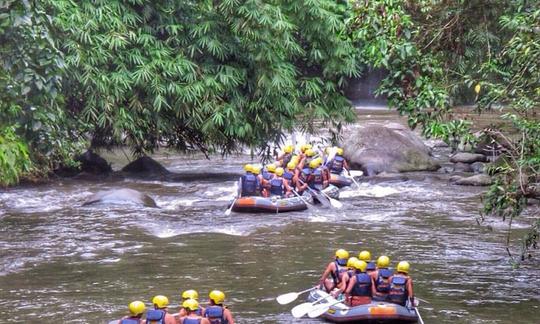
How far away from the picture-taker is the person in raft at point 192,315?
33.1 ft

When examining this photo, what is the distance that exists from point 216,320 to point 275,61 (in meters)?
11.5

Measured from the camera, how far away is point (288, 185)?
20.0m

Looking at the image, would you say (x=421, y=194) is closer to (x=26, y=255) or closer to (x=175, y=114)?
(x=175, y=114)

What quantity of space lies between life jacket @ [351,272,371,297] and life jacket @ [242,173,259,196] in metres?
7.64

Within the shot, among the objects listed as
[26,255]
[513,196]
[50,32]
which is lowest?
[26,255]

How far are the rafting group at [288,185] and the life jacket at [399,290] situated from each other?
7425 millimetres

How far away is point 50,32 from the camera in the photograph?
28.2 ft

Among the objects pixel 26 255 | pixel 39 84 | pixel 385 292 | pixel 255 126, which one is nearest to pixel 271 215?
pixel 255 126

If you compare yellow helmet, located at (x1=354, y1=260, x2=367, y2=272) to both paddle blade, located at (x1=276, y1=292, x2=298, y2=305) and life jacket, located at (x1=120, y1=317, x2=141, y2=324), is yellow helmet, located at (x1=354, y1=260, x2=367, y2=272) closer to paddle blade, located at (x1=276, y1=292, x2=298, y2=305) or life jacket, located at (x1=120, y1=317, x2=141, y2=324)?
paddle blade, located at (x1=276, y1=292, x2=298, y2=305)

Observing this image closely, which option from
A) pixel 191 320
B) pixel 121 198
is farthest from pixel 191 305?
pixel 121 198

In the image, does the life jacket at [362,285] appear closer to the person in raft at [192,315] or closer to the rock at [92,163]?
the person in raft at [192,315]

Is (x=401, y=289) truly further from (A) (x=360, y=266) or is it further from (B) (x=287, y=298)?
(B) (x=287, y=298)

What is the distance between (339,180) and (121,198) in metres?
5.63

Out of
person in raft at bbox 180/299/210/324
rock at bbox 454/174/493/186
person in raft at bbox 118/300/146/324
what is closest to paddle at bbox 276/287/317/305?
person in raft at bbox 180/299/210/324
